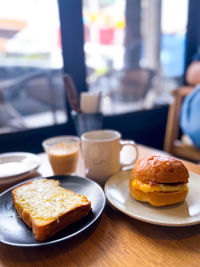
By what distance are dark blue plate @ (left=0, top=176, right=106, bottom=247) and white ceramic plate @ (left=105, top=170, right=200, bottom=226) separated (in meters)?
0.04

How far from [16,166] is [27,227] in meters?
0.41

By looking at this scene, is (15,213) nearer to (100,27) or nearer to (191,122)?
(191,122)

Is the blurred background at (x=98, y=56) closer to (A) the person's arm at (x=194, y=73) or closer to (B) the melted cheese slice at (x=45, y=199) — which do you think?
(A) the person's arm at (x=194, y=73)

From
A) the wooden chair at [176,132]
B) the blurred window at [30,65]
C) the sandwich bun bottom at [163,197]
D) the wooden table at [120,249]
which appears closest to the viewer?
the wooden table at [120,249]

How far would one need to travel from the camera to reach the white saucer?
2.63ft

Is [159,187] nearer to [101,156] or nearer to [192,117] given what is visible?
[101,156]

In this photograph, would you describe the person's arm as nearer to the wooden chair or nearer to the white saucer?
the wooden chair

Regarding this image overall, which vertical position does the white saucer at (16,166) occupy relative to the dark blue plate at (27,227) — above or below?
below

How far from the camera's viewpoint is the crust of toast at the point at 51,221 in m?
0.49

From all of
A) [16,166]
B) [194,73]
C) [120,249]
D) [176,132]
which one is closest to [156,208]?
[120,249]

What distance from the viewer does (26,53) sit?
1584 mm

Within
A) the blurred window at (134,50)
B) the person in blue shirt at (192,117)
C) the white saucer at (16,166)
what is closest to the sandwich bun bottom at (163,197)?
the white saucer at (16,166)

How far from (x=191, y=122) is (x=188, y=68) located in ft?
2.88

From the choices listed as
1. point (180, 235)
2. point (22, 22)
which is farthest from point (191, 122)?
point (22, 22)
